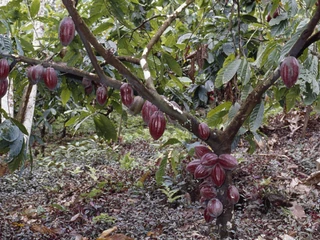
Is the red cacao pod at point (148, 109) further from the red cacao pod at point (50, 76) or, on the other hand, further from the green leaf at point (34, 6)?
the green leaf at point (34, 6)

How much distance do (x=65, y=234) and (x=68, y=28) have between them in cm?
138

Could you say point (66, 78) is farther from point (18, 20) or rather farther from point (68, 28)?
point (68, 28)

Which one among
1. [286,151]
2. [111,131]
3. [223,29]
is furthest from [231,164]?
[286,151]

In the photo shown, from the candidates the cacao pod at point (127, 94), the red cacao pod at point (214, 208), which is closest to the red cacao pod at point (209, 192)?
the red cacao pod at point (214, 208)

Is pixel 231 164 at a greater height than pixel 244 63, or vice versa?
pixel 244 63

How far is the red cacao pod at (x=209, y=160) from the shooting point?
1.35 meters

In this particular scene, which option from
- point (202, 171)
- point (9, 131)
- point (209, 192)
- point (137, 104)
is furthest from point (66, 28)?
point (209, 192)

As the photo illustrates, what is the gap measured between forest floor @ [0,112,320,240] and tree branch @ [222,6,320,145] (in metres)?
0.49

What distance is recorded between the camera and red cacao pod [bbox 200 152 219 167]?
1.35m

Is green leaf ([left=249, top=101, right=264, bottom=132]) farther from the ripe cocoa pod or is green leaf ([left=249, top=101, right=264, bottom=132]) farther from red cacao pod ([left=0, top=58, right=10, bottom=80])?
red cacao pod ([left=0, top=58, right=10, bottom=80])

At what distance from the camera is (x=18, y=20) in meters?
1.85

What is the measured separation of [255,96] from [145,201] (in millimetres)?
1569

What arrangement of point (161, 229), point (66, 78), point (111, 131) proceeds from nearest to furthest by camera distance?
point (111, 131), point (66, 78), point (161, 229)

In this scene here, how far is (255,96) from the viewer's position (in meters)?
1.36
